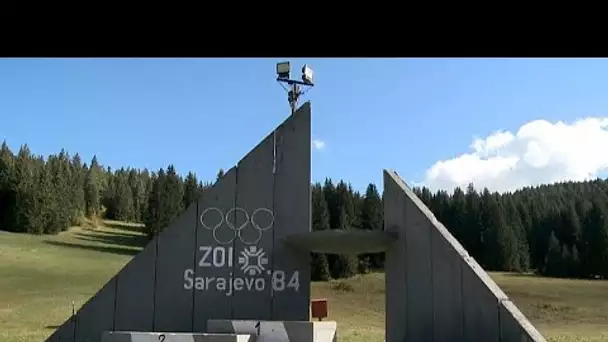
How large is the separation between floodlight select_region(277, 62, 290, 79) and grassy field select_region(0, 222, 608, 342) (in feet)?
20.2

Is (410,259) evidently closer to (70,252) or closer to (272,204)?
(272,204)

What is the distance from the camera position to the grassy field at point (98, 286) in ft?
82.5

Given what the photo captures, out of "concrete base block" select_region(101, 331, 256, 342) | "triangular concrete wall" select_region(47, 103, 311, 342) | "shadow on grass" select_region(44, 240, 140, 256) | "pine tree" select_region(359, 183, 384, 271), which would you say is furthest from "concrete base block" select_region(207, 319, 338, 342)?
"shadow on grass" select_region(44, 240, 140, 256)

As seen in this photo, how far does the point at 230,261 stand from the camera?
35.7 feet

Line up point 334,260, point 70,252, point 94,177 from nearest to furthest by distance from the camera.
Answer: point 334,260
point 70,252
point 94,177

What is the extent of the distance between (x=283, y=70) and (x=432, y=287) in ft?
19.5

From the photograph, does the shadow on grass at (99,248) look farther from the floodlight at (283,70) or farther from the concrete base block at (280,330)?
the concrete base block at (280,330)

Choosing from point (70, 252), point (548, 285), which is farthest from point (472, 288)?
point (70, 252)

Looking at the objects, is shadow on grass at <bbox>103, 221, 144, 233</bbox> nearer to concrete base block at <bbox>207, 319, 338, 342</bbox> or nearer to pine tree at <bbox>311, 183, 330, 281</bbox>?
pine tree at <bbox>311, 183, 330, 281</bbox>

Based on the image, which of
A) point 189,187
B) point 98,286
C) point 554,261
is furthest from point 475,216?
point 98,286

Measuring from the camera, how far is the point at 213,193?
11.1m

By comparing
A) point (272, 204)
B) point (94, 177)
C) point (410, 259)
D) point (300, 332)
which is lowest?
point (300, 332)

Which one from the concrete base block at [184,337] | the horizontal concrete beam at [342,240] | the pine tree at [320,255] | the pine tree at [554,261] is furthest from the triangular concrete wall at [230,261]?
the pine tree at [554,261]
